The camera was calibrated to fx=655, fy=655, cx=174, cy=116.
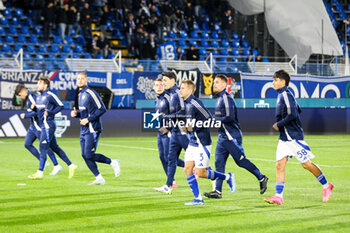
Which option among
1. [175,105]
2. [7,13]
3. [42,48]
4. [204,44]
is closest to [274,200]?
[175,105]

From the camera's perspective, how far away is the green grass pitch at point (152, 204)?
8258 millimetres

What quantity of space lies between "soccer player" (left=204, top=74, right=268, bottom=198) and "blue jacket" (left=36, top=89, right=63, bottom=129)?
4711 millimetres

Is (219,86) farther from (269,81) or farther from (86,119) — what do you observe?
(269,81)

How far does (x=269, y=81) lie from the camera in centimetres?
3103

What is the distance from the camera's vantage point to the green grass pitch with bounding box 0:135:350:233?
8258mm

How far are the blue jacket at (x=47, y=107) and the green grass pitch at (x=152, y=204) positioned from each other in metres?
1.16

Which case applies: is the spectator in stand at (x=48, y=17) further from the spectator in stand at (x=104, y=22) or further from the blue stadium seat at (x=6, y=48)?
the spectator in stand at (x=104, y=22)

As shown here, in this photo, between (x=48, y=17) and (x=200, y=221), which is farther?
(x=48, y=17)

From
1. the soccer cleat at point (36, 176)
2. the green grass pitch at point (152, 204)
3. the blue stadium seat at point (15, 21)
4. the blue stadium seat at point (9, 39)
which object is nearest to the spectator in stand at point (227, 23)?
the blue stadium seat at point (15, 21)

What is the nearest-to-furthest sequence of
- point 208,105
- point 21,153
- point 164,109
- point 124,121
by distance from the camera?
point 164,109 → point 21,153 → point 124,121 → point 208,105

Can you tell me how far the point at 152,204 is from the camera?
1009 centimetres

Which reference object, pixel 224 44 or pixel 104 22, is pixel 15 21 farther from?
pixel 224 44

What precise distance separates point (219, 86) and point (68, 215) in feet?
10.0

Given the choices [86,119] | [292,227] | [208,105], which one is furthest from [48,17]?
[292,227]
